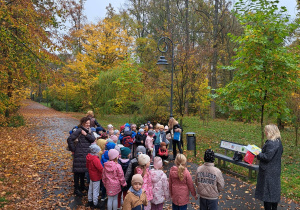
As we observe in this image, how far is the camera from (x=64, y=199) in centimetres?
601

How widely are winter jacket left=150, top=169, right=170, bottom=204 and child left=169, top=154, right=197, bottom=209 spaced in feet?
0.55

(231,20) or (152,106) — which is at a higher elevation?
(231,20)

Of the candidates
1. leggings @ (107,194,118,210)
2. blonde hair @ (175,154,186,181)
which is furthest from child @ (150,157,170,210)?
leggings @ (107,194,118,210)

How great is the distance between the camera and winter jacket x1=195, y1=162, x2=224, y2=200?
13.3 ft

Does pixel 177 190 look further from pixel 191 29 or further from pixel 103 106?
pixel 191 29

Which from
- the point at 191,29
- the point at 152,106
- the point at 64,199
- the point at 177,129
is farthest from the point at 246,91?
the point at 191,29

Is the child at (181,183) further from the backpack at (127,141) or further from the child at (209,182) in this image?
the backpack at (127,141)

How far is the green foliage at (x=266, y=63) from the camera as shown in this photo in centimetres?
755

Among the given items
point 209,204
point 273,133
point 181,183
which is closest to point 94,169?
point 181,183

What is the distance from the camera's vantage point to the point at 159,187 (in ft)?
14.7

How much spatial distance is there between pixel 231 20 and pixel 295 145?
19804 mm

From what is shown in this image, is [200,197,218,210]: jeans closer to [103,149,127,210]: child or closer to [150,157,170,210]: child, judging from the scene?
[150,157,170,210]: child

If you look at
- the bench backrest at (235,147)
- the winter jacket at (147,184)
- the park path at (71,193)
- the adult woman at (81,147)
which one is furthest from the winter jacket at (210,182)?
the bench backrest at (235,147)

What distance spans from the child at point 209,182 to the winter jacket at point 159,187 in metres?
0.69
